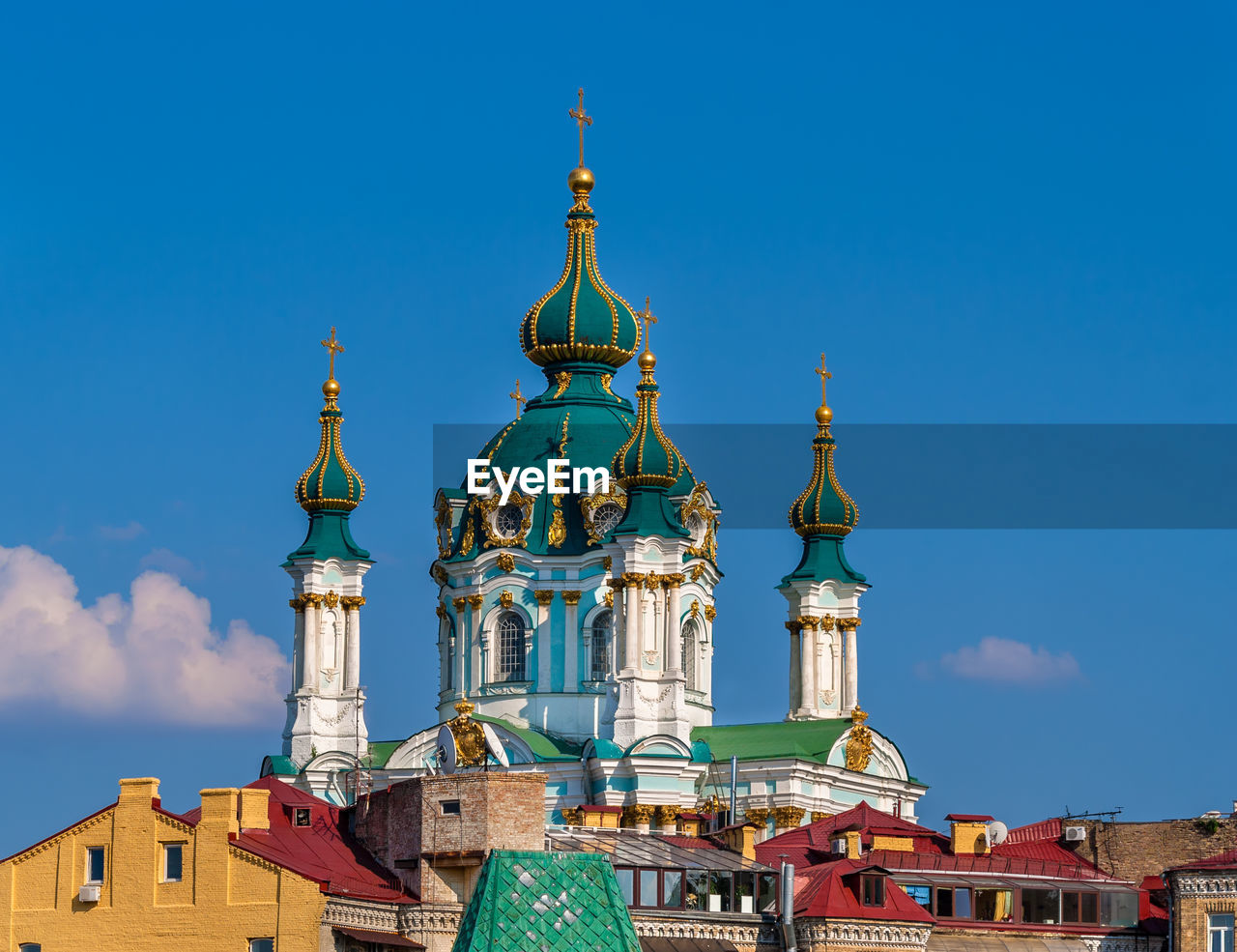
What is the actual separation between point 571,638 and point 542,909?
118ft

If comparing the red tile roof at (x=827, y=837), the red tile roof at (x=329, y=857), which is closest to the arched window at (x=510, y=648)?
the red tile roof at (x=827, y=837)

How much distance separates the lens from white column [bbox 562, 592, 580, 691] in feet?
274

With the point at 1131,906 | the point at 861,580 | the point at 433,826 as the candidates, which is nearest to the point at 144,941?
the point at 433,826

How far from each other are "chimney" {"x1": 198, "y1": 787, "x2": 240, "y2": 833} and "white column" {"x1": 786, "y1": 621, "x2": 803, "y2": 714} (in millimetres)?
35654

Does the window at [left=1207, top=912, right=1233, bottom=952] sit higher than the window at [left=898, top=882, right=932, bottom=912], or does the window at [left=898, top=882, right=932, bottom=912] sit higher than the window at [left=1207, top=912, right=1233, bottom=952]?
the window at [left=898, top=882, right=932, bottom=912]

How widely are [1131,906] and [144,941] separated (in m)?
17.4

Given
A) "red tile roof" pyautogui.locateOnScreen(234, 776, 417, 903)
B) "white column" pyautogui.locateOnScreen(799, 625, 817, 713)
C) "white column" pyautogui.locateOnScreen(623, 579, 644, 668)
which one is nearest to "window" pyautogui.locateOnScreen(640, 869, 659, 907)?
"red tile roof" pyautogui.locateOnScreen(234, 776, 417, 903)

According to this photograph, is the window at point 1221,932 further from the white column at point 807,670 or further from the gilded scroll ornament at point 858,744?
the white column at point 807,670

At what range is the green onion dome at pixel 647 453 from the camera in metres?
80.8

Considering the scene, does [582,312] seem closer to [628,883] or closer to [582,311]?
[582,311]

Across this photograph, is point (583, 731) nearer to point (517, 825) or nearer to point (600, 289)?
point (600, 289)

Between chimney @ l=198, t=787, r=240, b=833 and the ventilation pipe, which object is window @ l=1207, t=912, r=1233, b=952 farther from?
chimney @ l=198, t=787, r=240, b=833

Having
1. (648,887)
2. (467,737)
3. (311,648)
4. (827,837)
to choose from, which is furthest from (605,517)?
(648,887)

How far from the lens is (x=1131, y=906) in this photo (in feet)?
193
